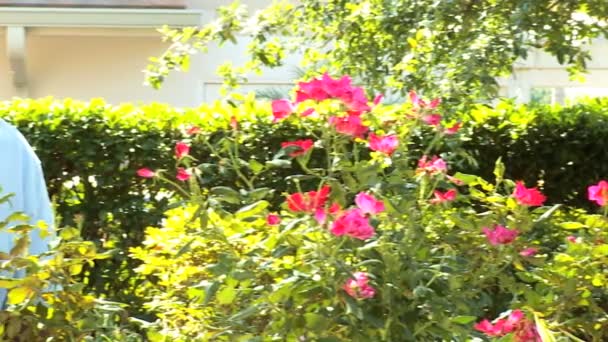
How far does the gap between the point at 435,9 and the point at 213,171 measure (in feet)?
4.45

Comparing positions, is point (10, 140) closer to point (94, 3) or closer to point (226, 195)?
point (226, 195)

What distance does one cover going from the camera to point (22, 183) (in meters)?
2.72

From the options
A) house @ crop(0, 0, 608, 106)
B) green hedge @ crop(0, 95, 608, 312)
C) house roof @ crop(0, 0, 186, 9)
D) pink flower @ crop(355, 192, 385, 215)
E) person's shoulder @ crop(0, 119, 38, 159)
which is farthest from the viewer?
house @ crop(0, 0, 608, 106)

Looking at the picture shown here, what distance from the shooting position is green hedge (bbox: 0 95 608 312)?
4.74 metres

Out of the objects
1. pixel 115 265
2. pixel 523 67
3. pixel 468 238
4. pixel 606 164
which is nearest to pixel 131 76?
pixel 523 67

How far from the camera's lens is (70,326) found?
2121 mm

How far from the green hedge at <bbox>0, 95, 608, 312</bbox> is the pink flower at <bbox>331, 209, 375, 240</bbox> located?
2.55 m

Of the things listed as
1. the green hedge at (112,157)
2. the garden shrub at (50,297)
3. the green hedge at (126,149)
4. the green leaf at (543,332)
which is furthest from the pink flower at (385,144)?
the green hedge at (112,157)

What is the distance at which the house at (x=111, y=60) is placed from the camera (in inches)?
337

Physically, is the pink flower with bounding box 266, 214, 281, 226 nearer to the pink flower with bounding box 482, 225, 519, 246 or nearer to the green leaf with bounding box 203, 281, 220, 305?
the green leaf with bounding box 203, 281, 220, 305

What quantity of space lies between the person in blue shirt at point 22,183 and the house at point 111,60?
19.4ft

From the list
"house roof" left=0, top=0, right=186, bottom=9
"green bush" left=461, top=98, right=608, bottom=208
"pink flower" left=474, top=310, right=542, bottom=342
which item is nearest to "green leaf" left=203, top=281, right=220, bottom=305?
"pink flower" left=474, top=310, right=542, bottom=342

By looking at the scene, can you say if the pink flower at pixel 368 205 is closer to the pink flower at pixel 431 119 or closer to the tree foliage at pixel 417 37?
the pink flower at pixel 431 119

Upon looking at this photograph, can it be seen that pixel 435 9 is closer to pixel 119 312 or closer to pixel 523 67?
pixel 119 312
